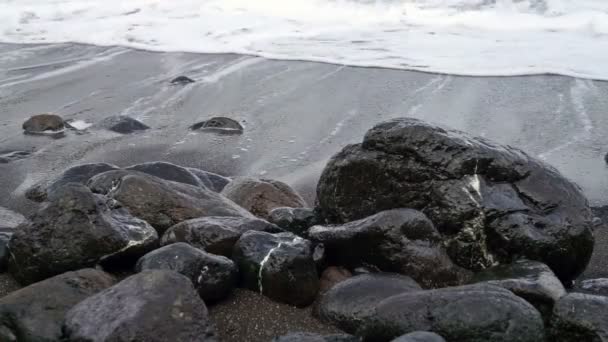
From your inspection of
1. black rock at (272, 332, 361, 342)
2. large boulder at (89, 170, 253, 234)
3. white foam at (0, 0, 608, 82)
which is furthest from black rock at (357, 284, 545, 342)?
white foam at (0, 0, 608, 82)

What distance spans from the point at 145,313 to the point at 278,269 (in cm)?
95

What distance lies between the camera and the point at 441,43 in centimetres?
1180

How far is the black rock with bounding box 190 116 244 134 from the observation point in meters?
7.18

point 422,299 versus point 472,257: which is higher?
point 422,299

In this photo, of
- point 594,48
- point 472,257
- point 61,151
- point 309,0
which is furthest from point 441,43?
point 472,257

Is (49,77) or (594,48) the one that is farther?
(594,48)

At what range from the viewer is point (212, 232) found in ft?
12.7

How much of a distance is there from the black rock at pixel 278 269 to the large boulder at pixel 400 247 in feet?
0.83

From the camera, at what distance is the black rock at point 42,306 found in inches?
115

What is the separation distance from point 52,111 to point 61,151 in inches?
60.0

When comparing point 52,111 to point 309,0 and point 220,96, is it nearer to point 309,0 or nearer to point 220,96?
point 220,96

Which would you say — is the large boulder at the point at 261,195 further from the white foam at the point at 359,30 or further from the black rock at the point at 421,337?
the white foam at the point at 359,30

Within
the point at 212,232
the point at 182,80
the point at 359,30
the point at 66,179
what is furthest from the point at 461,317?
the point at 359,30

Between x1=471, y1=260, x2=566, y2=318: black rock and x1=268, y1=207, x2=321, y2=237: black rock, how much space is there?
116cm
